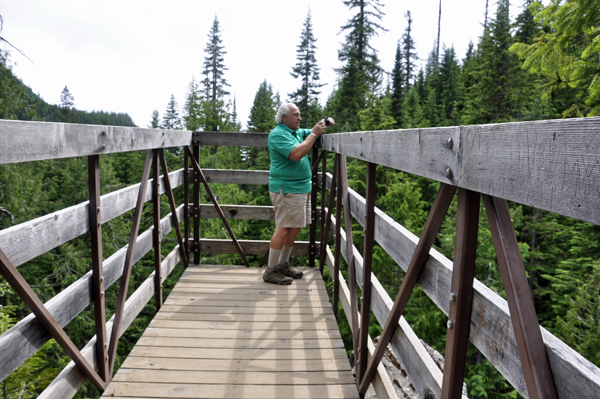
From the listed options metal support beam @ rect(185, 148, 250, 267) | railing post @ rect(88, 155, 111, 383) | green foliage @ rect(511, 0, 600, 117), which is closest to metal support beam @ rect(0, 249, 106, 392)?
railing post @ rect(88, 155, 111, 383)

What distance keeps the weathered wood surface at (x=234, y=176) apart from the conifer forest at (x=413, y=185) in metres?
3.23

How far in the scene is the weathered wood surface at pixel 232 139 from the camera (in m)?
5.15

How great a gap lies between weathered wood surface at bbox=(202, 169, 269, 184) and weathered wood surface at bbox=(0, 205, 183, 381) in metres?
2.60

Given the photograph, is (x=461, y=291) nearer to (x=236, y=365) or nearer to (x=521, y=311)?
(x=521, y=311)

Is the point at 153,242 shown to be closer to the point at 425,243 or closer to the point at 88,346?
the point at 88,346

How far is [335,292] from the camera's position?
3898mm

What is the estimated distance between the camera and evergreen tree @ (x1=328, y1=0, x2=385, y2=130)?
24.3 meters

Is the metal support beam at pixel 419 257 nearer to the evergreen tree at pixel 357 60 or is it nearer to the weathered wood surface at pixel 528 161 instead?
the weathered wood surface at pixel 528 161

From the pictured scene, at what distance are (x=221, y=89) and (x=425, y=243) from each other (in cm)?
3906

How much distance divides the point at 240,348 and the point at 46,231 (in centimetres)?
169

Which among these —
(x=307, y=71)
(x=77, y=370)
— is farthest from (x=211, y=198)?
(x=307, y=71)

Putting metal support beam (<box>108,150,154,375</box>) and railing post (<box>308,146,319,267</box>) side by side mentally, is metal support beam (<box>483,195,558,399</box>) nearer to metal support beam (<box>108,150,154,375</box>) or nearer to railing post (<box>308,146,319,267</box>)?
metal support beam (<box>108,150,154,375</box>)

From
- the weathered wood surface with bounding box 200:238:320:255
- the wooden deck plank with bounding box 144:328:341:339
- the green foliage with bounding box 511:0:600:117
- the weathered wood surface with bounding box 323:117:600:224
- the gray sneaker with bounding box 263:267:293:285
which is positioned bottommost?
the wooden deck plank with bounding box 144:328:341:339

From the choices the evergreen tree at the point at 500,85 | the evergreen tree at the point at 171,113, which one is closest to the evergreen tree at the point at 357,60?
the evergreen tree at the point at 500,85
